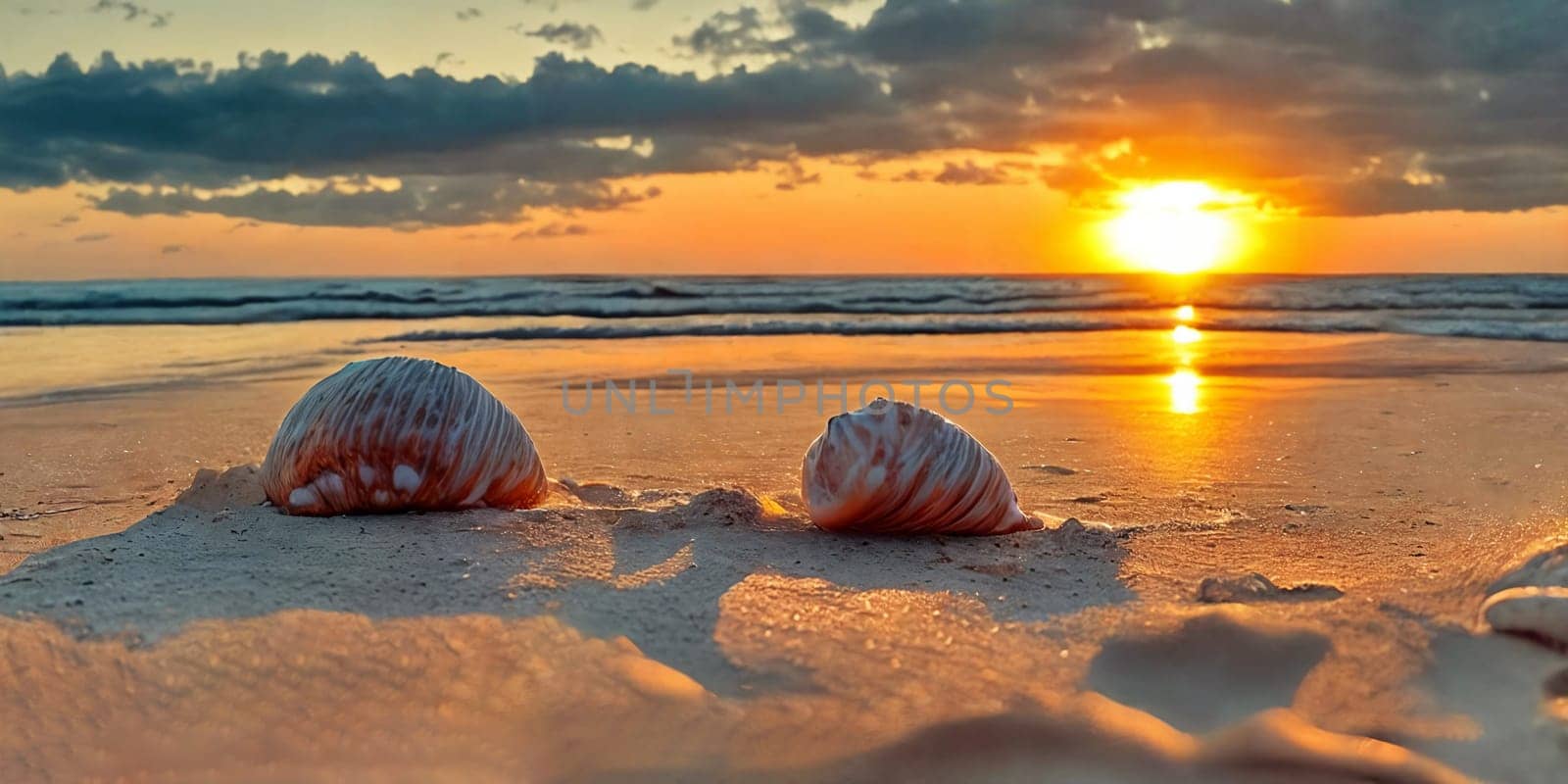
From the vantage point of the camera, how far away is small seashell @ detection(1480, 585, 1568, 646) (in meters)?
2.06

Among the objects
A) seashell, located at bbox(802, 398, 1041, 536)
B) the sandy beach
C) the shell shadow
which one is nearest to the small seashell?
the sandy beach

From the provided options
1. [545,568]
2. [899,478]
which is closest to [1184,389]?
[899,478]

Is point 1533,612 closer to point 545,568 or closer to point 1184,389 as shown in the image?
point 545,568

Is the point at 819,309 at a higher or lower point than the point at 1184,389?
higher

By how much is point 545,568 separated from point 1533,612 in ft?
6.70

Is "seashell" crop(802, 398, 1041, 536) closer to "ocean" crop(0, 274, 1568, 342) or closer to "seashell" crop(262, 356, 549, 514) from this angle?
"seashell" crop(262, 356, 549, 514)

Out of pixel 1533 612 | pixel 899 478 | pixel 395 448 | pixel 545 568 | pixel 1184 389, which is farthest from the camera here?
pixel 1184 389

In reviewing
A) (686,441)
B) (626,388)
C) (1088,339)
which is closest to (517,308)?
(1088,339)

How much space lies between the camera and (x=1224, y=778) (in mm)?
1764

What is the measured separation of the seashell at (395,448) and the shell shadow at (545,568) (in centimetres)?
10

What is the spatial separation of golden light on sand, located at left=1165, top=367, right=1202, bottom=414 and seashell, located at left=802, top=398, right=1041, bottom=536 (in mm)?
3760

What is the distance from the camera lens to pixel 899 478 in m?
2.93

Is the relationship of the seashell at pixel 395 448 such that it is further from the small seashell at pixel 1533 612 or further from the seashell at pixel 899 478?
the small seashell at pixel 1533 612

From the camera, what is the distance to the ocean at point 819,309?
47.8ft
